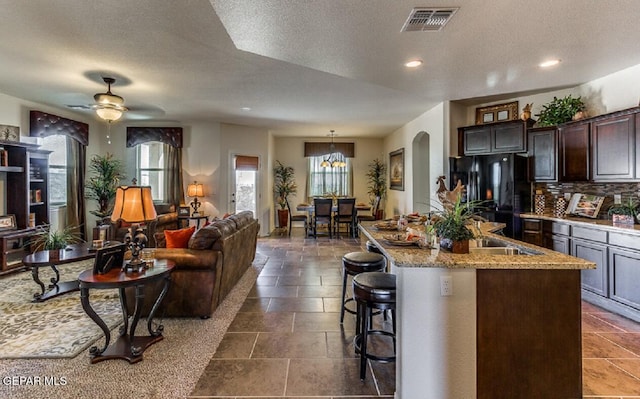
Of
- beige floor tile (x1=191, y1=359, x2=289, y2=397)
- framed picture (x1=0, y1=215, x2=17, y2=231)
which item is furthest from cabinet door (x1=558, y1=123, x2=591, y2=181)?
framed picture (x1=0, y1=215, x2=17, y2=231)

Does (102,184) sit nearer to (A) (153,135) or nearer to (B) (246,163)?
(A) (153,135)

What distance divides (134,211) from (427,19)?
2.80 metres

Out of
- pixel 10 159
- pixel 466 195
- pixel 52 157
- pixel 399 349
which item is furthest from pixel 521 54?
pixel 52 157

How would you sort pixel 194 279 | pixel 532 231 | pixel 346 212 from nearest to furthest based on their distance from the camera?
pixel 194 279, pixel 532 231, pixel 346 212

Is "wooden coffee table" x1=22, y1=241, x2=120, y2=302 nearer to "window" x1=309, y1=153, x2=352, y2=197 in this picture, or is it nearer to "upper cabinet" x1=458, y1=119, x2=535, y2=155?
"upper cabinet" x1=458, y1=119, x2=535, y2=155

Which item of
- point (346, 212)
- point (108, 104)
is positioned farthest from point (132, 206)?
point (346, 212)

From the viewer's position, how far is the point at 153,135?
724 centimetres

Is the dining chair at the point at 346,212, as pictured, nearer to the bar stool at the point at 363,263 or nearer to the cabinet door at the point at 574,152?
the cabinet door at the point at 574,152

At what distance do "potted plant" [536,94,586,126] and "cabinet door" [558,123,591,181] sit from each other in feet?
0.55

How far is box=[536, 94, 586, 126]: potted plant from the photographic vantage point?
4246 millimetres

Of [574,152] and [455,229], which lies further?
[574,152]

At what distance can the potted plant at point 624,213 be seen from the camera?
3.47 metres

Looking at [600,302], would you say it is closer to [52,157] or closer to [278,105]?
[278,105]

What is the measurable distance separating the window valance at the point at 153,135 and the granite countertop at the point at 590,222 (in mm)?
6754
